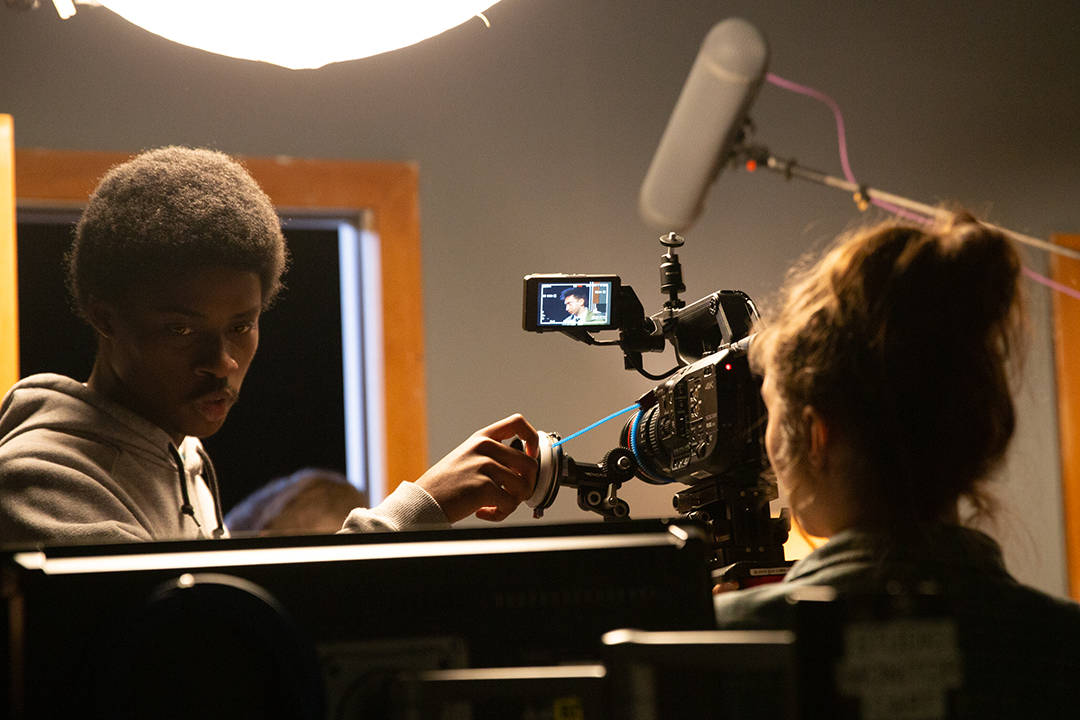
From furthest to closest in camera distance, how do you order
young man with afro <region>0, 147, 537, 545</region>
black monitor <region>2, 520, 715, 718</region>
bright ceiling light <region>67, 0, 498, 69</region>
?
young man with afro <region>0, 147, 537, 545</region>
bright ceiling light <region>67, 0, 498, 69</region>
black monitor <region>2, 520, 715, 718</region>

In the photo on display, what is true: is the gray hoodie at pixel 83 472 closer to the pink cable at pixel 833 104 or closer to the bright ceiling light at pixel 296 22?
the bright ceiling light at pixel 296 22

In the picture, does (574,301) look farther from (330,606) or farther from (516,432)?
(330,606)

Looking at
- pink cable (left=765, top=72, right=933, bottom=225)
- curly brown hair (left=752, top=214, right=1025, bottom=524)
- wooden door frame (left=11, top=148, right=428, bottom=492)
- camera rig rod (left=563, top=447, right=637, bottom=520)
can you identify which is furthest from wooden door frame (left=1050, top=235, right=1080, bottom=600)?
curly brown hair (left=752, top=214, right=1025, bottom=524)

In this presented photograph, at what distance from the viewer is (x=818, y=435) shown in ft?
2.51

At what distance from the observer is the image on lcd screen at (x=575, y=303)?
1.29 meters

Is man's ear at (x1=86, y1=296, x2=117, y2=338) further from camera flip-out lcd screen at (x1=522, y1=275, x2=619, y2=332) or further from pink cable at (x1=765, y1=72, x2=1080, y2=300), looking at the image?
pink cable at (x1=765, y1=72, x2=1080, y2=300)

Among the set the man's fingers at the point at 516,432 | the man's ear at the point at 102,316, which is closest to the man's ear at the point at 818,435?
the man's fingers at the point at 516,432

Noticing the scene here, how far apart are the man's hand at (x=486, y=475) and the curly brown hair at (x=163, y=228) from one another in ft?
1.20

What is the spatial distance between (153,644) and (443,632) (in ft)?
0.48

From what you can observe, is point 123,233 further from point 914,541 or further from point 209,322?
point 914,541

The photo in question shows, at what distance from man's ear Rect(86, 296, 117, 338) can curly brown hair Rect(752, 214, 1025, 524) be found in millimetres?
825

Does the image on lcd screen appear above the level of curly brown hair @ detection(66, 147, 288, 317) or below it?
below

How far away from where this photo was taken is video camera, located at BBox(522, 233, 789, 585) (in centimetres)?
104

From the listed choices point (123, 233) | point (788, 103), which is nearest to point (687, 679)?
point (123, 233)
